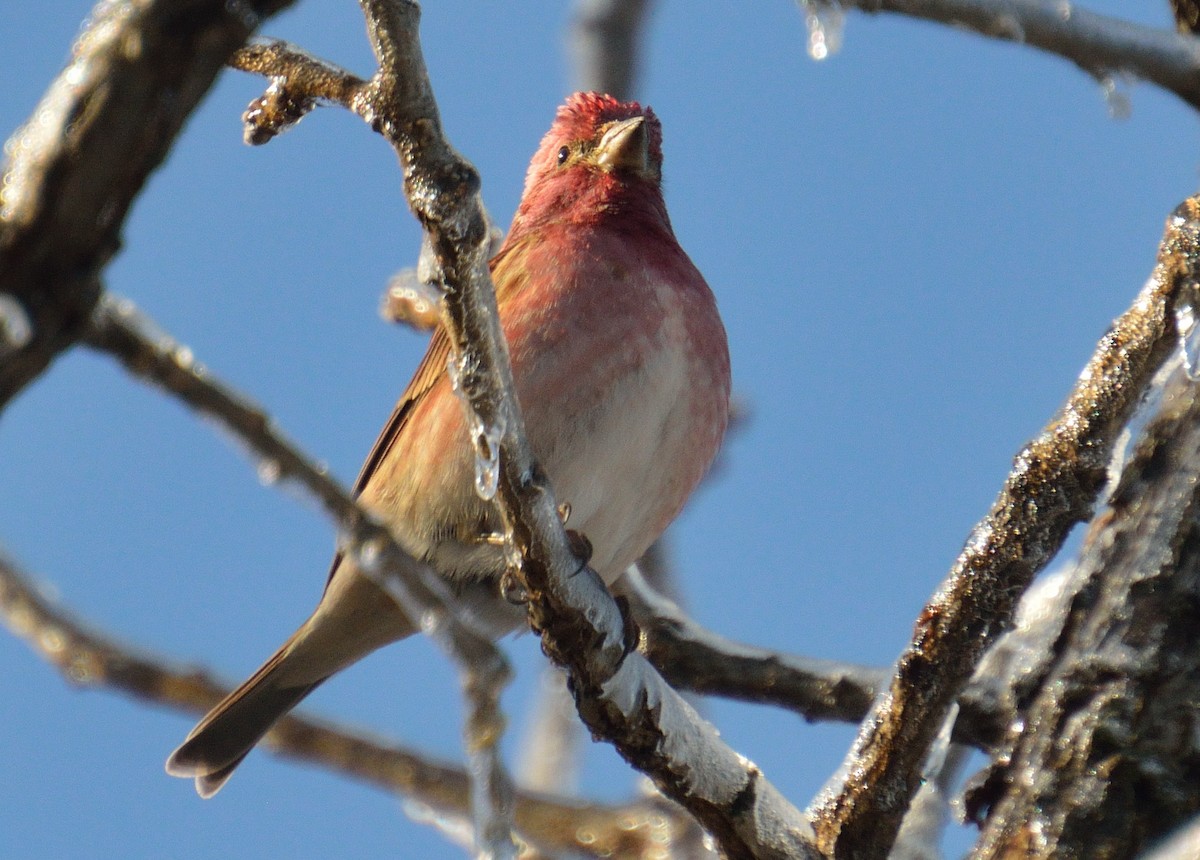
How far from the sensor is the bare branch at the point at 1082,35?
10.0 feet

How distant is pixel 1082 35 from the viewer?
10.0 feet

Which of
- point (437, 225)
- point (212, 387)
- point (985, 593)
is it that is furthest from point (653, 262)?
point (212, 387)

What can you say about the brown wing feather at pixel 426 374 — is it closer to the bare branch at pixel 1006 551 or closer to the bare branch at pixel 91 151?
the bare branch at pixel 1006 551

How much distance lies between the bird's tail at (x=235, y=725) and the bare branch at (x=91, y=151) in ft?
12.9

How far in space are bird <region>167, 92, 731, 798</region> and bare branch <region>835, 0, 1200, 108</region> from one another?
225 centimetres

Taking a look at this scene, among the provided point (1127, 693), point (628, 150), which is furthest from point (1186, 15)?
point (628, 150)

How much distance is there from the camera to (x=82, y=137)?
6.58ft

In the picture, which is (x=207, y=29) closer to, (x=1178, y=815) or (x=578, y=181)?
(x=1178, y=815)

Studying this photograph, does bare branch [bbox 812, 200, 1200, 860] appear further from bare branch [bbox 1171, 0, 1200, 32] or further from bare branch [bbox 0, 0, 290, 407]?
bare branch [bbox 0, 0, 290, 407]

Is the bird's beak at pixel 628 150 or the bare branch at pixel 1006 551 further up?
the bird's beak at pixel 628 150

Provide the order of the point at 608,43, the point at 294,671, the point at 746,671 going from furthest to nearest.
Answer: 1. the point at 608,43
2. the point at 294,671
3. the point at 746,671

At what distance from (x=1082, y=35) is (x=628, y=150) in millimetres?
3293

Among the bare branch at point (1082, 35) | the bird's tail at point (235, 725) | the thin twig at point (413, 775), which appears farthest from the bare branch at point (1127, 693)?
the bird's tail at point (235, 725)

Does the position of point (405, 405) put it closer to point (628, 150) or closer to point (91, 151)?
point (628, 150)
